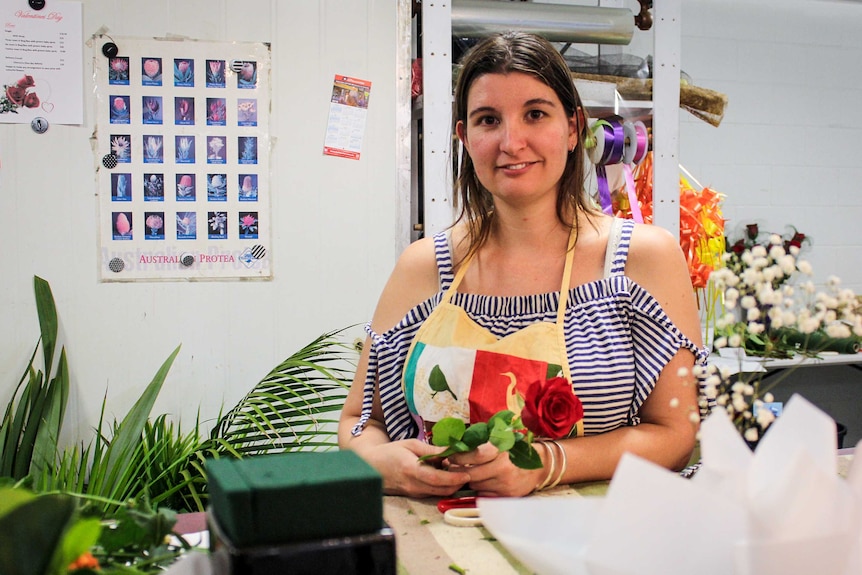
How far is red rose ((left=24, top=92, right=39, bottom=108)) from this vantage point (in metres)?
2.71

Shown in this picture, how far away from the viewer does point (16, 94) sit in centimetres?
270

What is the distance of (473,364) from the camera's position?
57.0 inches

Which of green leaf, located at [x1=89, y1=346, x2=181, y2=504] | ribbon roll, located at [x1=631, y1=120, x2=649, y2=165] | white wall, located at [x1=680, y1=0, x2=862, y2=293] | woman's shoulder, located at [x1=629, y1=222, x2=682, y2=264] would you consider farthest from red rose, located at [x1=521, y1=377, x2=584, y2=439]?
white wall, located at [x1=680, y1=0, x2=862, y2=293]

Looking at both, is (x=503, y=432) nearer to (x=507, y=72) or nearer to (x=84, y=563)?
(x=84, y=563)

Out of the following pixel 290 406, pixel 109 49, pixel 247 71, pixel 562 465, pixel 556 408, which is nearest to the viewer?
pixel 556 408

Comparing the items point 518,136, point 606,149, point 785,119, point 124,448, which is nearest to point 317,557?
point 518,136

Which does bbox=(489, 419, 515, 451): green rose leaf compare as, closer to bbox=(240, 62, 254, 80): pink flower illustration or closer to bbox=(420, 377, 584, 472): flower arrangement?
bbox=(420, 377, 584, 472): flower arrangement

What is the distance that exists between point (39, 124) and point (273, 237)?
2.76 ft

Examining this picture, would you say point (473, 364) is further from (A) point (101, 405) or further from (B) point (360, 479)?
(A) point (101, 405)

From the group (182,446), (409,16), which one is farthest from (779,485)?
(409,16)

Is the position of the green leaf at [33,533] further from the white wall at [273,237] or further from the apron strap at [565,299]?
the white wall at [273,237]

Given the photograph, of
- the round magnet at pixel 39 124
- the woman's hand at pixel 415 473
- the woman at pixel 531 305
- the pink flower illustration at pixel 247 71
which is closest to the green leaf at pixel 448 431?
the woman's hand at pixel 415 473

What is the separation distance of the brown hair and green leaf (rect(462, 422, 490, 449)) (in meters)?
0.66

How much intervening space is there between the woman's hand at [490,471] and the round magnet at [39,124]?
7.11 feet
